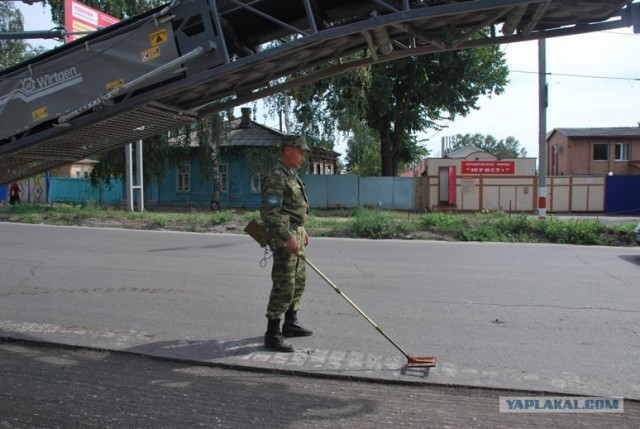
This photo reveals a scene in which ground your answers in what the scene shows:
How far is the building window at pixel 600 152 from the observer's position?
41062 millimetres

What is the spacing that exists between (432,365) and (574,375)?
1.13m

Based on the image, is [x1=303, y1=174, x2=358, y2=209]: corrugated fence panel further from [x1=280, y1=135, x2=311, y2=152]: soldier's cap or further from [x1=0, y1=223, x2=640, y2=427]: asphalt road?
[x1=280, y1=135, x2=311, y2=152]: soldier's cap

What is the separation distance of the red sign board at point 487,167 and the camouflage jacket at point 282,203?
24.9 meters

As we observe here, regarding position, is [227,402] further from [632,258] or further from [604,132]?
[604,132]

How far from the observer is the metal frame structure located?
4.43 metres

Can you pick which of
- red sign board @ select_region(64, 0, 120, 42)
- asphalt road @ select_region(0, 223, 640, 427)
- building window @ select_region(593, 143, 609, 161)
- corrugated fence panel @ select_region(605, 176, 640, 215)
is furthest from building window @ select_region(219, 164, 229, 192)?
building window @ select_region(593, 143, 609, 161)

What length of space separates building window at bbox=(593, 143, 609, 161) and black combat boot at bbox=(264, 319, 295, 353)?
4318 centimetres

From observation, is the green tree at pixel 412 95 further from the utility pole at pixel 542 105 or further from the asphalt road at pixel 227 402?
the asphalt road at pixel 227 402

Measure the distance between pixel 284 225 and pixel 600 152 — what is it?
143 feet

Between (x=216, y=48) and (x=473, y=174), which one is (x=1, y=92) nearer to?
(x=216, y=48)

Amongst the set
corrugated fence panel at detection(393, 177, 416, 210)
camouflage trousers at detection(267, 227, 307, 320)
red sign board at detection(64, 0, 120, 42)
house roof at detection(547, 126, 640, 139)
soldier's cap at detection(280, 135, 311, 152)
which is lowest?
camouflage trousers at detection(267, 227, 307, 320)

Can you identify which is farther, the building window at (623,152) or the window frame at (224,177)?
the building window at (623,152)

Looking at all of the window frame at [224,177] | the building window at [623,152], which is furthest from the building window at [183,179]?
the building window at [623,152]

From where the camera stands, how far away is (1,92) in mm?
5254
